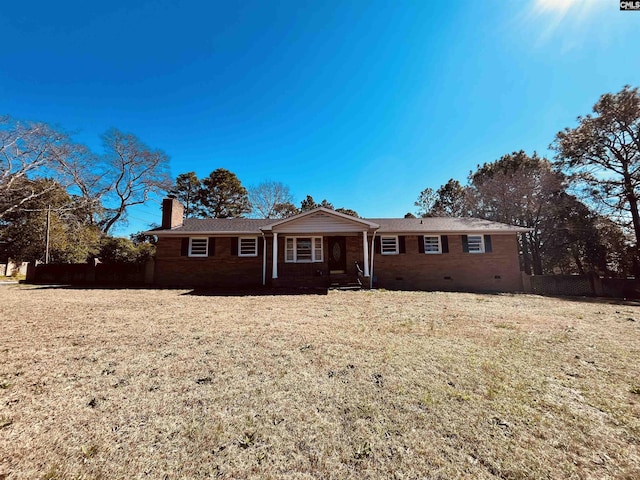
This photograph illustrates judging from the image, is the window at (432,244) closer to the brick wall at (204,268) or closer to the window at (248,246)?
the brick wall at (204,268)

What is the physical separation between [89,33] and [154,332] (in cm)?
1313

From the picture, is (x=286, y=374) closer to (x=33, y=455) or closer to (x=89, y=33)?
(x=33, y=455)

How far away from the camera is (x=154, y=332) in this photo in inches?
205

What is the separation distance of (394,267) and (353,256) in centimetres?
233

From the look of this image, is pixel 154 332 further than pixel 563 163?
No

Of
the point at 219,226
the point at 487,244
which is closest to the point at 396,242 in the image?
the point at 487,244

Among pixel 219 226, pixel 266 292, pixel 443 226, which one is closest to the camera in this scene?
pixel 266 292

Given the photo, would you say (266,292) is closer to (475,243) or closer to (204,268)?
(204,268)

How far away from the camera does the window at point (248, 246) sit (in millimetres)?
14797

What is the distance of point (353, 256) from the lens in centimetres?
1457

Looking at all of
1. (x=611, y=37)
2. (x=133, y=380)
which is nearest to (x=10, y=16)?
(x=133, y=380)

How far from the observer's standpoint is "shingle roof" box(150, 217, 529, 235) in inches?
573

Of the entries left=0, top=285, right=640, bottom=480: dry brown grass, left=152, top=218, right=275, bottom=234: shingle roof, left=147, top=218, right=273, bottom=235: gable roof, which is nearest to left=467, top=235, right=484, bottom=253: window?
left=0, top=285, right=640, bottom=480: dry brown grass

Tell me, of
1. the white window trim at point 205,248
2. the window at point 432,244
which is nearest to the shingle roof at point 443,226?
the window at point 432,244
